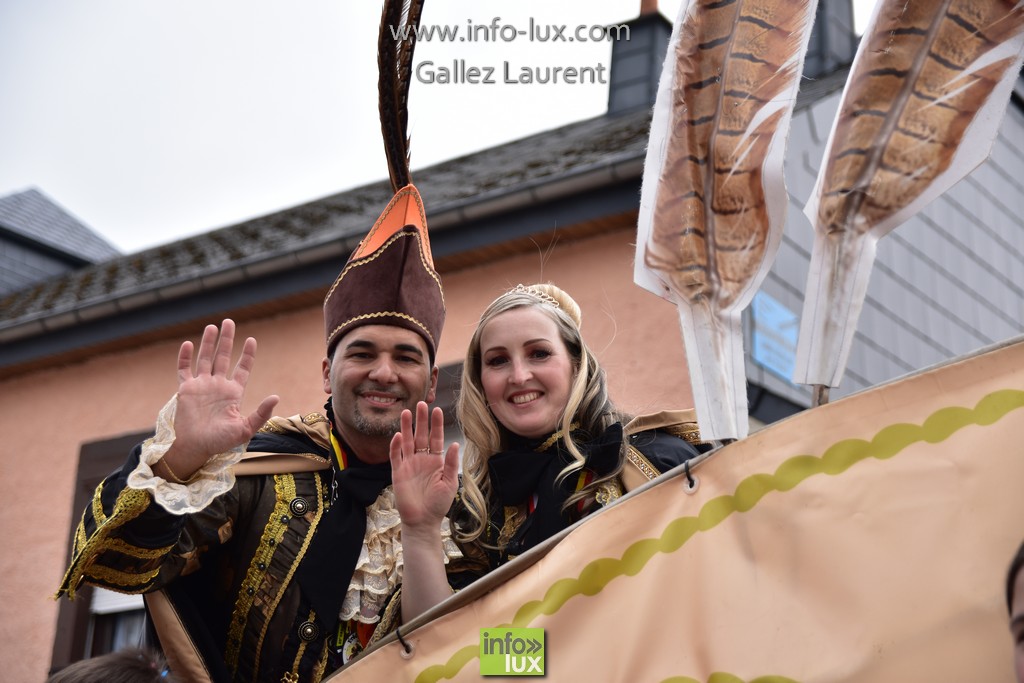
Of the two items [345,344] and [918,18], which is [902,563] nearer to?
[918,18]

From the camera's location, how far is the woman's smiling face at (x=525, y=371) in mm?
3002

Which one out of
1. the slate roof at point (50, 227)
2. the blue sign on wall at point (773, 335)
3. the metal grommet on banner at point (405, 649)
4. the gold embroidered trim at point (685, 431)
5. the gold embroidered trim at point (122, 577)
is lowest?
the metal grommet on banner at point (405, 649)

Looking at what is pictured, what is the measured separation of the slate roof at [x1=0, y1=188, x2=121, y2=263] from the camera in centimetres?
1037

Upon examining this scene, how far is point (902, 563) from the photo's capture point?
182 centimetres

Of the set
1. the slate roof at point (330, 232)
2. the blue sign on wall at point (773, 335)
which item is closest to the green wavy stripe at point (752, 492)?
the blue sign on wall at point (773, 335)

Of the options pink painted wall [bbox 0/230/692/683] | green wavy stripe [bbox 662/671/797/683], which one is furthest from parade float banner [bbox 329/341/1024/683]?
pink painted wall [bbox 0/230/692/683]

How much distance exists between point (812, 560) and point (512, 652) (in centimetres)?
58

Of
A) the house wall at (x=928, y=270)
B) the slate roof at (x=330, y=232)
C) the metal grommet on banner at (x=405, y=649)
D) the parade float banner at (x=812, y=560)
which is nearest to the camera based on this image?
the parade float banner at (x=812, y=560)

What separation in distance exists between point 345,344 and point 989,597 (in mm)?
1948

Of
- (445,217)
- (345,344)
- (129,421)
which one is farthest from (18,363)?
(345,344)

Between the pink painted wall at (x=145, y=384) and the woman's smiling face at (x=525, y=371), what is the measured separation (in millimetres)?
2381

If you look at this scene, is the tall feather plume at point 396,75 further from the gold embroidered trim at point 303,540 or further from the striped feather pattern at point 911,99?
the striped feather pattern at point 911,99

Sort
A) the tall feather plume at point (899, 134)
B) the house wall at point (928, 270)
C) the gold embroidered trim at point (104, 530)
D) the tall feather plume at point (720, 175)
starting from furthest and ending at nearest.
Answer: the house wall at point (928, 270)
the gold embroidered trim at point (104, 530)
the tall feather plume at point (720, 175)
the tall feather plume at point (899, 134)

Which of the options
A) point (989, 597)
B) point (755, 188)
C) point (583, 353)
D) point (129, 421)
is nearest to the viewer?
point (989, 597)
